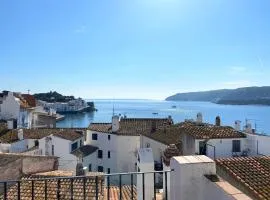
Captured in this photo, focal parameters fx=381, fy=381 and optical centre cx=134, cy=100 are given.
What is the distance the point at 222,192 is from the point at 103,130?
34.1 m

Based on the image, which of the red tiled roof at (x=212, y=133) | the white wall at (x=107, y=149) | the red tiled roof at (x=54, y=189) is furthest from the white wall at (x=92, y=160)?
the red tiled roof at (x=54, y=189)

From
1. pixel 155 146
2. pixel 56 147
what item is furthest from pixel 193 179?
pixel 56 147

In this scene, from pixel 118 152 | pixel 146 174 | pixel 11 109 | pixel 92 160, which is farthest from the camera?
pixel 11 109

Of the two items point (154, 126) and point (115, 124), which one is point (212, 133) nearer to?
point (154, 126)

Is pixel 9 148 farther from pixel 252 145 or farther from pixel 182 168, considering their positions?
pixel 182 168

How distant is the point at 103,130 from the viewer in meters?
38.1

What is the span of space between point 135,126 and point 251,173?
3156 centimetres

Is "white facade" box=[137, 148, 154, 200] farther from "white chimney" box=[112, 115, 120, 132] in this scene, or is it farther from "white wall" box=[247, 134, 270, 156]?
"white chimney" box=[112, 115, 120, 132]

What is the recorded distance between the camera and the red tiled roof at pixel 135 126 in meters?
36.6

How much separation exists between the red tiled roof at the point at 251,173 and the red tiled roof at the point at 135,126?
28.7m

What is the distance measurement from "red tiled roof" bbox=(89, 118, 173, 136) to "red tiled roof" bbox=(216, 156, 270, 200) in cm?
2872

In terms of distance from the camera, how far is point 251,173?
21.7 ft

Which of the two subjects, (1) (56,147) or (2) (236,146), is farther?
(1) (56,147)

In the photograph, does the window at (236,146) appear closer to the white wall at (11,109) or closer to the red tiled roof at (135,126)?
the red tiled roof at (135,126)
